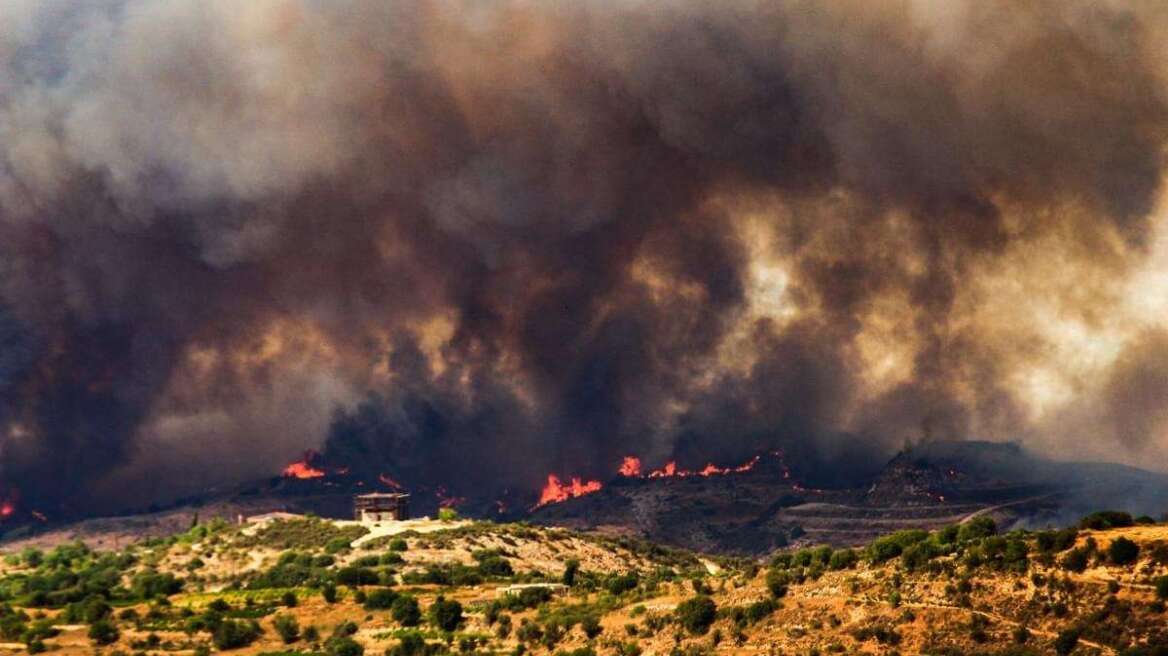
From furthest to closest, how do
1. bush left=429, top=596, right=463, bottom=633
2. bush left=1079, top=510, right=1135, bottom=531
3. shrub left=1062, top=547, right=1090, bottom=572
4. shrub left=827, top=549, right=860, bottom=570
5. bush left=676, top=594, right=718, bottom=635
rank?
bush left=429, top=596, right=463, bottom=633 < shrub left=827, top=549, right=860, bottom=570 < bush left=676, top=594, right=718, bottom=635 < bush left=1079, top=510, right=1135, bottom=531 < shrub left=1062, top=547, right=1090, bottom=572

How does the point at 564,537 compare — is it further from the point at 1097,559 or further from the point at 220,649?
the point at 1097,559

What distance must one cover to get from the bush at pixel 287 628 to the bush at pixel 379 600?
5896 mm

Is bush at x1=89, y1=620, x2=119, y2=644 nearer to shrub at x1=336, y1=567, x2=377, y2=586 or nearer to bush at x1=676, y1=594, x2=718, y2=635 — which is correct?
shrub at x1=336, y1=567, x2=377, y2=586

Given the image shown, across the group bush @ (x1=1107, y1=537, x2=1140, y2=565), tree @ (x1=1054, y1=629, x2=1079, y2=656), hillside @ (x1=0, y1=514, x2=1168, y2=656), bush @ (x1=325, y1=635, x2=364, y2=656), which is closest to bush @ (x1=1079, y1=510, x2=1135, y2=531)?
hillside @ (x1=0, y1=514, x2=1168, y2=656)

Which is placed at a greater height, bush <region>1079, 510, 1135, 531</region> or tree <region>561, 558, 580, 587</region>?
tree <region>561, 558, 580, 587</region>

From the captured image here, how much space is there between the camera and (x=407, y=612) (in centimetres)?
11256

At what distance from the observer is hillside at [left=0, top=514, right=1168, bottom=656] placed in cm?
7875

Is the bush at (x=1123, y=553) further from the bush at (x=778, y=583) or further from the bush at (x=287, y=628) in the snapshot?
the bush at (x=287, y=628)

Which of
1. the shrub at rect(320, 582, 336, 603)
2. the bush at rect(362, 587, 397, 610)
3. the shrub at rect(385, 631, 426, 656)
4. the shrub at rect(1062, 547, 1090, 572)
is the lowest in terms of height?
the shrub at rect(1062, 547, 1090, 572)

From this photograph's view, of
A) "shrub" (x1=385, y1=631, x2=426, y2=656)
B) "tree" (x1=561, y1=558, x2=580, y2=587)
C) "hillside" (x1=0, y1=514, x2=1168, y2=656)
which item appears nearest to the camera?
"hillside" (x1=0, y1=514, x2=1168, y2=656)

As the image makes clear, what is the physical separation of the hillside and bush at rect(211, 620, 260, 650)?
143 mm

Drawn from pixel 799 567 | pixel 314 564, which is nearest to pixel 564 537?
pixel 314 564

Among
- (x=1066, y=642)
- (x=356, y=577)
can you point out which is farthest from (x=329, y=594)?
(x=1066, y=642)

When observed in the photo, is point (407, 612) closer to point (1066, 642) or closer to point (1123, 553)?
point (1066, 642)
